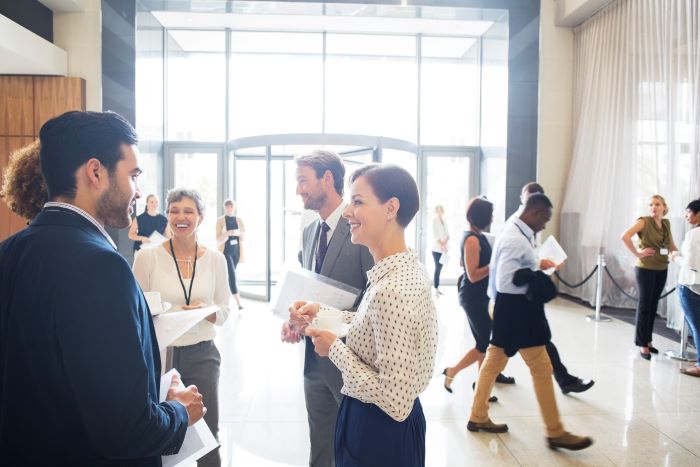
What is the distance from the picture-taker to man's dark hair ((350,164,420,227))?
4.65 ft

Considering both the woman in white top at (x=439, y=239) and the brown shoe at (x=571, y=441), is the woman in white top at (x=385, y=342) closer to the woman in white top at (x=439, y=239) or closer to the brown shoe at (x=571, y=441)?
the brown shoe at (x=571, y=441)

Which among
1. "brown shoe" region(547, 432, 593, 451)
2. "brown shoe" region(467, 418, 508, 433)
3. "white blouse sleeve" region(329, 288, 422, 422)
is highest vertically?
"white blouse sleeve" region(329, 288, 422, 422)

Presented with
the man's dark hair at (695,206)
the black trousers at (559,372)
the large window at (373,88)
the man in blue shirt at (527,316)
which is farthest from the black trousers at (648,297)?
the large window at (373,88)

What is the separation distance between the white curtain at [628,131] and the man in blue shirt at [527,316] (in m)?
3.86

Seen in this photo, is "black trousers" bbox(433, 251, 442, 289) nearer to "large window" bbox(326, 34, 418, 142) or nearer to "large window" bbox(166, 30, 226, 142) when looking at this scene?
"large window" bbox(326, 34, 418, 142)

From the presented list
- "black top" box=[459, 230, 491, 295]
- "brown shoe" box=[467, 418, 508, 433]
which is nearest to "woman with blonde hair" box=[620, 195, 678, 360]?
"black top" box=[459, 230, 491, 295]

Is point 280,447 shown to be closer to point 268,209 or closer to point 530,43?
point 268,209

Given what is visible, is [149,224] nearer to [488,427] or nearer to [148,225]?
[148,225]

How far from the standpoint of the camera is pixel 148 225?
21.5 ft

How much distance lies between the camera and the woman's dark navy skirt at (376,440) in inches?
51.9

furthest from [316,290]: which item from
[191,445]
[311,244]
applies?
[191,445]

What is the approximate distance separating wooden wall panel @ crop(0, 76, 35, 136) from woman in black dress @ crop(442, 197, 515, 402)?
719cm

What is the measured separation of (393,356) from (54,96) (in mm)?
8244

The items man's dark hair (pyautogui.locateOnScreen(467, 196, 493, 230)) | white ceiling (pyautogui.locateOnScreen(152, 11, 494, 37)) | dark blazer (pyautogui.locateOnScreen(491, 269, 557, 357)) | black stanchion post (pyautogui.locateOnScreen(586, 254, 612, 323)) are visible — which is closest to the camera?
dark blazer (pyautogui.locateOnScreen(491, 269, 557, 357))
